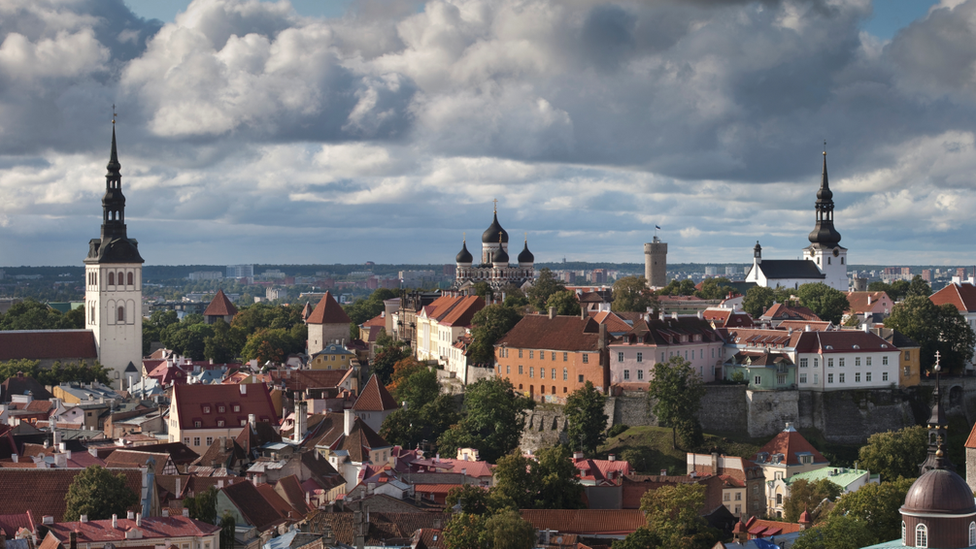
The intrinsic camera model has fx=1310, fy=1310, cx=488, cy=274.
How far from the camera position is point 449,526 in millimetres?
50062

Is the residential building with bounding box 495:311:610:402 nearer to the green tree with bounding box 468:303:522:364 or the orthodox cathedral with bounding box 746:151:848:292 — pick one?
the green tree with bounding box 468:303:522:364

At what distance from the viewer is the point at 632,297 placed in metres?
102

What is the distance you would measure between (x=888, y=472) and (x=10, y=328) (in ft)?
326

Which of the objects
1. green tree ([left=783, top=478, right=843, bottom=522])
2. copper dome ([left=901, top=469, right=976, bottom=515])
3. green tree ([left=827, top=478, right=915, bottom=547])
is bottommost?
green tree ([left=783, top=478, right=843, bottom=522])

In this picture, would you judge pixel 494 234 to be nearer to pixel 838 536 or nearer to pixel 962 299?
pixel 962 299

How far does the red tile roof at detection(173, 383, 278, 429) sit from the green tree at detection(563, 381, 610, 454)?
1984 cm

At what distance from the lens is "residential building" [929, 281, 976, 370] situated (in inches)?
3871

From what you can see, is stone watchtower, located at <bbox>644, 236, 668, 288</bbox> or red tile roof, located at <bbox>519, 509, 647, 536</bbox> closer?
red tile roof, located at <bbox>519, 509, 647, 536</bbox>

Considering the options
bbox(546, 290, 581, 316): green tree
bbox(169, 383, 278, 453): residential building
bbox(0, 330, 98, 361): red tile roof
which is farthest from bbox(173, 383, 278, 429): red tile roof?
bbox(0, 330, 98, 361): red tile roof

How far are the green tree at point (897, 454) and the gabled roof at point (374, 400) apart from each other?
28.7 m

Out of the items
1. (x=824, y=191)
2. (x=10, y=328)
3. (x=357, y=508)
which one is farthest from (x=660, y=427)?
(x=10, y=328)

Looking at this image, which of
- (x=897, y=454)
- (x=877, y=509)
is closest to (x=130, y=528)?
(x=877, y=509)

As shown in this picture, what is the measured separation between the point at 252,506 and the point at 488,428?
23.4m

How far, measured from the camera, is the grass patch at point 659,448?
71.6 meters
